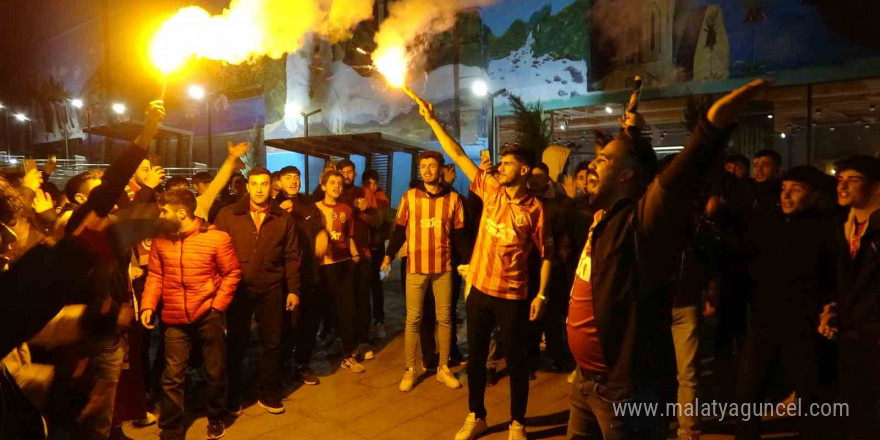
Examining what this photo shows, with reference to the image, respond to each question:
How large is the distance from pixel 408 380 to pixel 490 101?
669 inches

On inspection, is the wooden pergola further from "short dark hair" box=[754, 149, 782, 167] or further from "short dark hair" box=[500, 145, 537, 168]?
"short dark hair" box=[500, 145, 537, 168]

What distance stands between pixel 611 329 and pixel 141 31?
37194 millimetres

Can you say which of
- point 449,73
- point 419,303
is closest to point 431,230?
point 419,303

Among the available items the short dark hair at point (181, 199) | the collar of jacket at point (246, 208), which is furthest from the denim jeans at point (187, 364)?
the collar of jacket at point (246, 208)

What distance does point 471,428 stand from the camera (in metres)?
5.04

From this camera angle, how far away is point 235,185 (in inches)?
332

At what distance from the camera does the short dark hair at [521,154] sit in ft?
16.5

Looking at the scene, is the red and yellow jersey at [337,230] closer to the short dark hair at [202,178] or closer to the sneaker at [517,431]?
the short dark hair at [202,178]

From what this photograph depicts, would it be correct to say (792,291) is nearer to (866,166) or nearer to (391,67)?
(866,166)

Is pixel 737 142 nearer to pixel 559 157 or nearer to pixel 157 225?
pixel 559 157

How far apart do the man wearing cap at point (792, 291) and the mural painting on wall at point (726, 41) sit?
13.1 metres

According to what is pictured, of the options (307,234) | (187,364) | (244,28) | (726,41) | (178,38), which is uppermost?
(726,41)

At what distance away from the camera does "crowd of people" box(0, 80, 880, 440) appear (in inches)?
97.6

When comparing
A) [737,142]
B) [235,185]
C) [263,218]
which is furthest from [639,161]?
[737,142]
